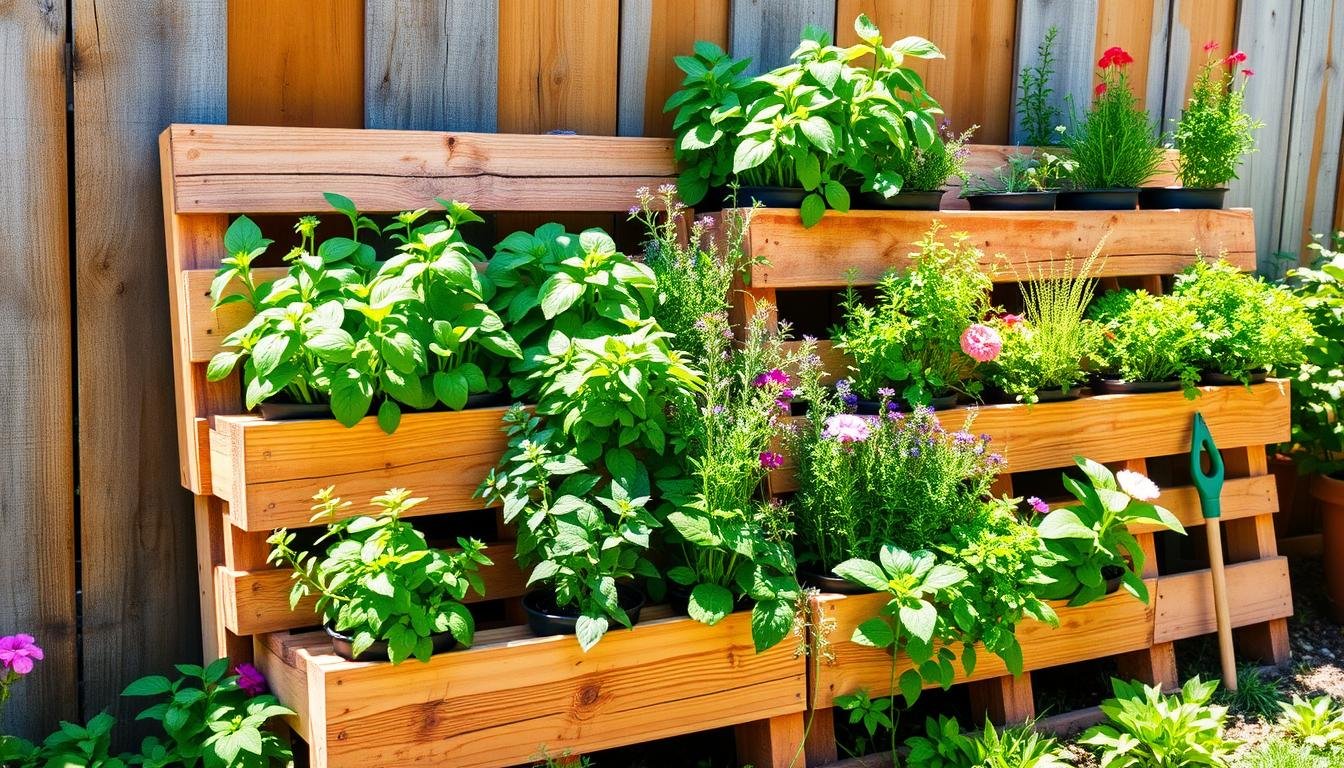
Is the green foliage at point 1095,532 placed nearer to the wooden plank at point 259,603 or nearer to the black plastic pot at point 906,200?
the black plastic pot at point 906,200

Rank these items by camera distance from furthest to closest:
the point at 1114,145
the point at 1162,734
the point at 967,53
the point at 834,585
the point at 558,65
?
the point at 967,53 → the point at 1114,145 → the point at 558,65 → the point at 1162,734 → the point at 834,585

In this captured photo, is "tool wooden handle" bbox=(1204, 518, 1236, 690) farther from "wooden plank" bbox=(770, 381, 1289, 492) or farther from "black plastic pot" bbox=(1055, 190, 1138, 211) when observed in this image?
"black plastic pot" bbox=(1055, 190, 1138, 211)

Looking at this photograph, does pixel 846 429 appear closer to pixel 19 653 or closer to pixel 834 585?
pixel 834 585

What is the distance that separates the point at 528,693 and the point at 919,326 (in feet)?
4.91

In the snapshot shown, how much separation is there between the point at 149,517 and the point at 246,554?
431 millimetres

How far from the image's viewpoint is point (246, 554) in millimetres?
2857

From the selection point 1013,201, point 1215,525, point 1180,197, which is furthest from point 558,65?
point 1215,525

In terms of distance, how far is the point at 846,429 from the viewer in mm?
3035

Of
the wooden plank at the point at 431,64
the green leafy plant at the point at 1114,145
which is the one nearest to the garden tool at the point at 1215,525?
the green leafy plant at the point at 1114,145

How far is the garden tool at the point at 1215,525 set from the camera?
3.78 meters

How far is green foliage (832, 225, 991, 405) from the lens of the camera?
132 inches

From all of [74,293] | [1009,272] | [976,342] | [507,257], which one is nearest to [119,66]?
[74,293]

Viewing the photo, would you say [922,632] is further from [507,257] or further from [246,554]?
[246,554]

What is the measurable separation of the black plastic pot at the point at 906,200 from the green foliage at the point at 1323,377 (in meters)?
1.62
